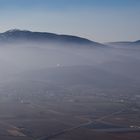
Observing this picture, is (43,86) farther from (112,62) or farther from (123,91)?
(112,62)

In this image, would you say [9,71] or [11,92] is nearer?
[11,92]

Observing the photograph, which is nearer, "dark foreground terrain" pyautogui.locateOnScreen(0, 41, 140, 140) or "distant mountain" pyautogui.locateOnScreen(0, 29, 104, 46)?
"dark foreground terrain" pyautogui.locateOnScreen(0, 41, 140, 140)

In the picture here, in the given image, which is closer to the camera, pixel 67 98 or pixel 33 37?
pixel 67 98

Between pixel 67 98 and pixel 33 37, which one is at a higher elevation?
pixel 33 37

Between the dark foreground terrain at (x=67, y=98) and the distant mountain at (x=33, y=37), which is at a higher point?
the distant mountain at (x=33, y=37)

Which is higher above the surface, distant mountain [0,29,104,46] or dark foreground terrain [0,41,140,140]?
distant mountain [0,29,104,46]

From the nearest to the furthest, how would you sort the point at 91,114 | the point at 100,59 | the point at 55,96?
the point at 91,114
the point at 55,96
the point at 100,59

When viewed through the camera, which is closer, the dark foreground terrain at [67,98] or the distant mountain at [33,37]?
the dark foreground terrain at [67,98]

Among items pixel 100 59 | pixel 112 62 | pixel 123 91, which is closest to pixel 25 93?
pixel 123 91
